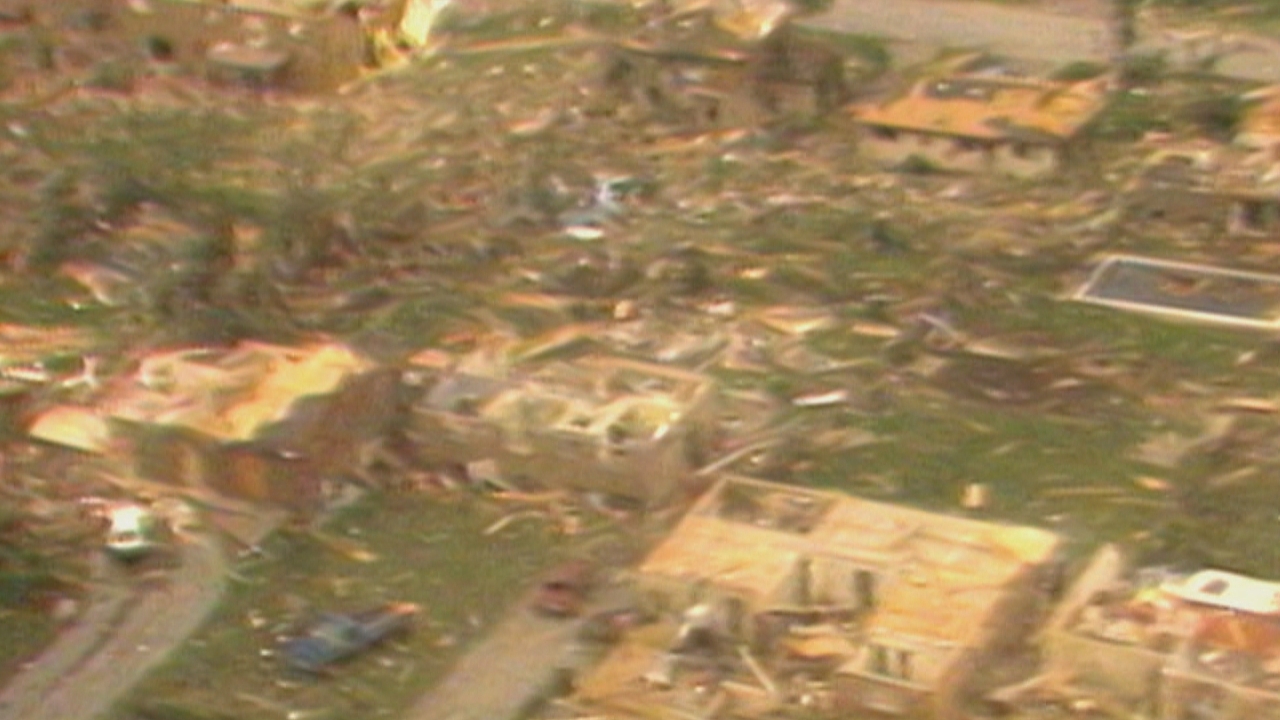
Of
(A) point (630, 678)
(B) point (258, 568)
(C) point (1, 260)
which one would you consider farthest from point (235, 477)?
(C) point (1, 260)

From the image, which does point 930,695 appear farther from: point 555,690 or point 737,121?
point 737,121

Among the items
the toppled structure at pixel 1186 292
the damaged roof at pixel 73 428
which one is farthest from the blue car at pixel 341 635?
the toppled structure at pixel 1186 292

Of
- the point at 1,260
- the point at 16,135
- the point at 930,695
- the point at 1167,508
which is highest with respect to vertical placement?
the point at 16,135

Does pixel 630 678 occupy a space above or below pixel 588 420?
below

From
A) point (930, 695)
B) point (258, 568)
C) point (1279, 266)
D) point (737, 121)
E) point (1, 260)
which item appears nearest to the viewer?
point (930, 695)

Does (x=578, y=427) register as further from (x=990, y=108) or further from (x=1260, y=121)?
(x=1260, y=121)

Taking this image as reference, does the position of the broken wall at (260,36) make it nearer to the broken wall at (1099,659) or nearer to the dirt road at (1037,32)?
the dirt road at (1037,32)
